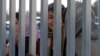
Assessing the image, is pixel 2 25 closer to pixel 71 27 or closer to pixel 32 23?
pixel 32 23

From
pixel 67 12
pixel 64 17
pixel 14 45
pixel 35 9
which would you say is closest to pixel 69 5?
pixel 67 12

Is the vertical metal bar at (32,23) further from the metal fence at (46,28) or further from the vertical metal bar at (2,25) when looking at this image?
the vertical metal bar at (2,25)

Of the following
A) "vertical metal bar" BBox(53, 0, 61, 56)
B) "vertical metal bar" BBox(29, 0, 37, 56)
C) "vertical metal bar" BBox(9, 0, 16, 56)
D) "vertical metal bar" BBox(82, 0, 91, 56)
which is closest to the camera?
"vertical metal bar" BBox(82, 0, 91, 56)

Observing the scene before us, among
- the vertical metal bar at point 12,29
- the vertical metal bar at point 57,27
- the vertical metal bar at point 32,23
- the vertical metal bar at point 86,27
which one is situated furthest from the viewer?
the vertical metal bar at point 12,29

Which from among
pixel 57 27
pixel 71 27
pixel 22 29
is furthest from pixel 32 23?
pixel 71 27

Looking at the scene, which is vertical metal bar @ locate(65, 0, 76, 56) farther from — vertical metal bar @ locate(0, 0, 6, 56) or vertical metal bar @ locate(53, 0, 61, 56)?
vertical metal bar @ locate(0, 0, 6, 56)

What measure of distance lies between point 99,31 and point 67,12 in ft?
0.77

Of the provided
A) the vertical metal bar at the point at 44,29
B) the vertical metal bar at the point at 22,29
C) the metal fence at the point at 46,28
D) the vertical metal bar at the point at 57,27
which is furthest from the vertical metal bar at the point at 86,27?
the vertical metal bar at the point at 22,29

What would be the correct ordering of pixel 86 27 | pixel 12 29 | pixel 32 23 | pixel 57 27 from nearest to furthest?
pixel 86 27, pixel 57 27, pixel 32 23, pixel 12 29

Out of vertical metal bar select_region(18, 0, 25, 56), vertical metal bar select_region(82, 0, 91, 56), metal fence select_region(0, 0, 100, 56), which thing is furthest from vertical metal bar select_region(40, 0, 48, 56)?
vertical metal bar select_region(82, 0, 91, 56)

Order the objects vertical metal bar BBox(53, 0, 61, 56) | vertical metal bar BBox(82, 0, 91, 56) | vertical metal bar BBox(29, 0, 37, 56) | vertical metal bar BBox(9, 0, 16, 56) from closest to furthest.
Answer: vertical metal bar BBox(82, 0, 91, 56), vertical metal bar BBox(53, 0, 61, 56), vertical metal bar BBox(29, 0, 37, 56), vertical metal bar BBox(9, 0, 16, 56)

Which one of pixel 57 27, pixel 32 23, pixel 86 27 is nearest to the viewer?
pixel 86 27

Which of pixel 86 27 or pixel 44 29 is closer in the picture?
pixel 86 27

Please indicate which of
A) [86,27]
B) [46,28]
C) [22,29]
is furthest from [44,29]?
[86,27]
